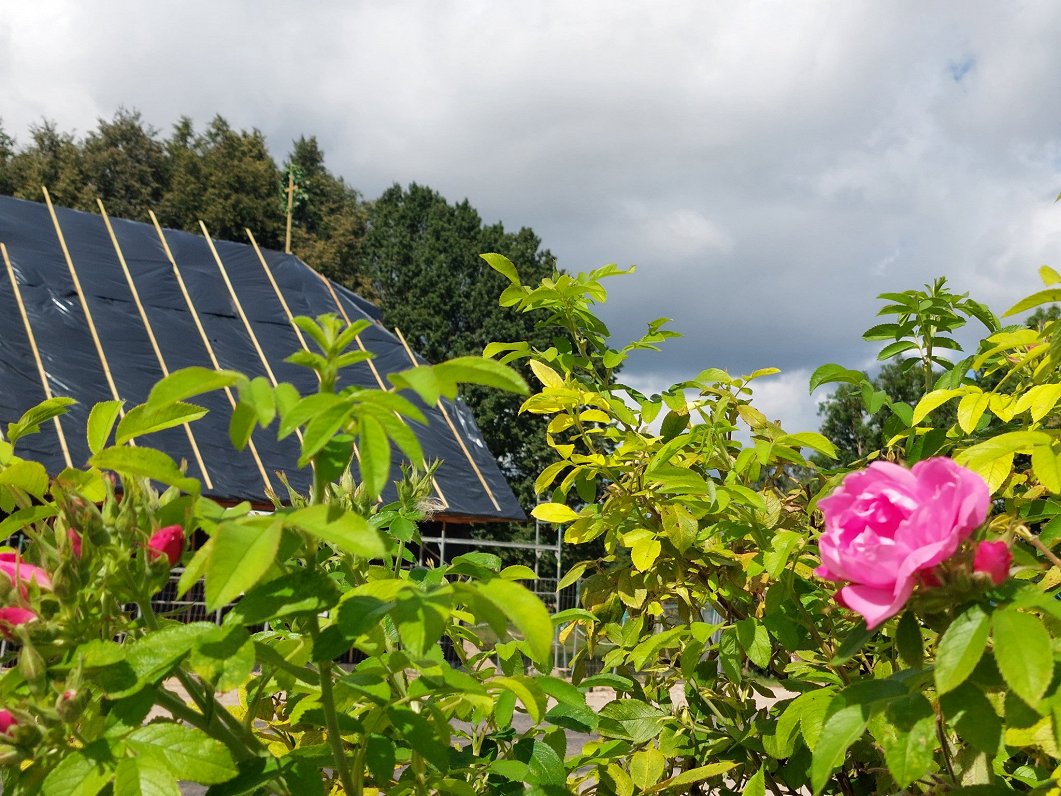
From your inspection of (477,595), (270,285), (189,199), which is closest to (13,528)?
(477,595)

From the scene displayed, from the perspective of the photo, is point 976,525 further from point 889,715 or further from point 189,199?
point 189,199

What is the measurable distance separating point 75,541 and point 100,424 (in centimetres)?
17

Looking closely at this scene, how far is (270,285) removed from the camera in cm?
1364

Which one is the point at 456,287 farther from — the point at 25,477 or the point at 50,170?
the point at 25,477

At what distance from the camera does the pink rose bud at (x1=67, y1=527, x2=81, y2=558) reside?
26.5 inches

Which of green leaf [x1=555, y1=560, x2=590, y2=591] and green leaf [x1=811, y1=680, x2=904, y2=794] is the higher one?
green leaf [x1=555, y1=560, x2=590, y2=591]

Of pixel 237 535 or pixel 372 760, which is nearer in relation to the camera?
pixel 237 535

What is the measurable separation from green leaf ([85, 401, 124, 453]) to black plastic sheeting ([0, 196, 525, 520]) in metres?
8.28

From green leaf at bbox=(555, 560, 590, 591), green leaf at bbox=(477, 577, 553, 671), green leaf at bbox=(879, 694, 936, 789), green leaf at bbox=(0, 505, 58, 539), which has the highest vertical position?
green leaf at bbox=(0, 505, 58, 539)

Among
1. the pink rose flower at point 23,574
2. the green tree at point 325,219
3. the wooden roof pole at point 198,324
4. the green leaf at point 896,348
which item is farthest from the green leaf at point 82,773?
the green tree at point 325,219

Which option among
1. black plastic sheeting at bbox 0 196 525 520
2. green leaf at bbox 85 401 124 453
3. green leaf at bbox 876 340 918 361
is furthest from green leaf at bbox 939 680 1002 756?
black plastic sheeting at bbox 0 196 525 520

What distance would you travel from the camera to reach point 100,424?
32.4 inches

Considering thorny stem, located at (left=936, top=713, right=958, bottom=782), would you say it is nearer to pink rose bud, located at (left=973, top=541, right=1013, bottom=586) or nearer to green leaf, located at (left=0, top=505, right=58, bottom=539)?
pink rose bud, located at (left=973, top=541, right=1013, bottom=586)

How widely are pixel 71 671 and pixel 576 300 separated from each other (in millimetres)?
1007
